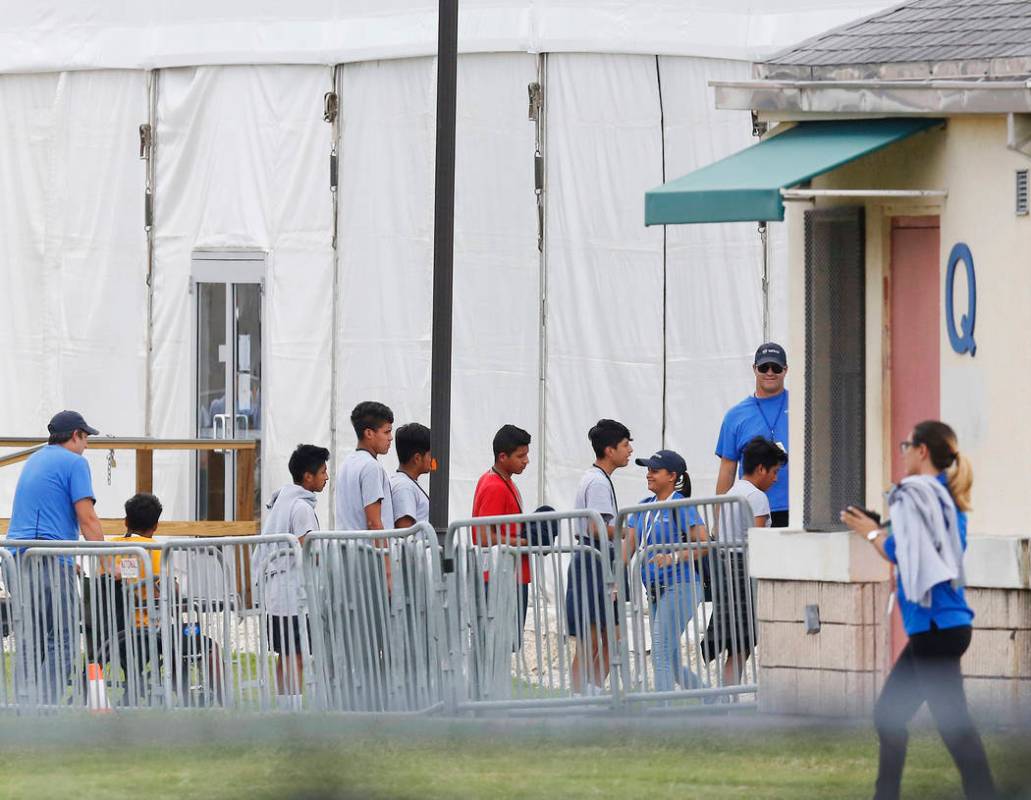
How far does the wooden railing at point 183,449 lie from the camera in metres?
20.8

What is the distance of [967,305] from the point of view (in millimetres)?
11281

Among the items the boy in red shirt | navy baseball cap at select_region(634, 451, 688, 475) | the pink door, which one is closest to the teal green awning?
the pink door

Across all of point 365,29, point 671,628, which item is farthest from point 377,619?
point 365,29

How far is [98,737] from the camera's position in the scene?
1162cm

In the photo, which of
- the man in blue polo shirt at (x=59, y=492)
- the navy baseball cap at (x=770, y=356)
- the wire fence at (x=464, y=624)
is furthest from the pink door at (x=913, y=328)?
the man in blue polo shirt at (x=59, y=492)

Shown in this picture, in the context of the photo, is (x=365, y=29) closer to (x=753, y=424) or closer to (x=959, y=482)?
(x=753, y=424)

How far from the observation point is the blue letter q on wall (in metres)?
11.2

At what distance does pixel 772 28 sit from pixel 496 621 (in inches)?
364

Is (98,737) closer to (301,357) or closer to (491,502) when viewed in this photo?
(491,502)

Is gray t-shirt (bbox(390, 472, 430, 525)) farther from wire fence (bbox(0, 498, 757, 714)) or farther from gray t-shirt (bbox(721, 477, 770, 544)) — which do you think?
gray t-shirt (bbox(721, 477, 770, 544))

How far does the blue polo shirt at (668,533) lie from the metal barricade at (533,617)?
0.17 meters

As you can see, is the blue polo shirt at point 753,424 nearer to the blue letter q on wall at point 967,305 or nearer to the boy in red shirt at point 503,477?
the boy in red shirt at point 503,477

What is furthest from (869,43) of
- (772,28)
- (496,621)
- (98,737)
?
(772,28)

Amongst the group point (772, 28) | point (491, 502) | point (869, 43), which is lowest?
point (491, 502)
